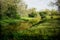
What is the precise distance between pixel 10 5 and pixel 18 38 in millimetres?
1035

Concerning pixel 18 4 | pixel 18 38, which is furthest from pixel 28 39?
pixel 18 4

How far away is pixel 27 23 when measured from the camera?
5.95 m

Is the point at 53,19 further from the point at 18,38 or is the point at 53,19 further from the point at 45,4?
the point at 18,38

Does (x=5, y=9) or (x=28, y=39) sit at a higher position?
(x=5, y=9)

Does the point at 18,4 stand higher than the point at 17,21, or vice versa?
the point at 18,4

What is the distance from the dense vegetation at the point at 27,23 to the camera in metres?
5.79

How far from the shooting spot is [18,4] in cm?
604

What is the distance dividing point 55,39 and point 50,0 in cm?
118

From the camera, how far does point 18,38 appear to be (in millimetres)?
5828

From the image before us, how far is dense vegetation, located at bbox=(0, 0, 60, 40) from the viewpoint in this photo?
19.0 feet

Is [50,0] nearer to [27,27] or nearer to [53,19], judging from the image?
[53,19]

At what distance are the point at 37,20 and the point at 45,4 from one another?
548 mm

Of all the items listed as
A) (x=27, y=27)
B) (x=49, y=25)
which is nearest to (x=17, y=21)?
(x=27, y=27)

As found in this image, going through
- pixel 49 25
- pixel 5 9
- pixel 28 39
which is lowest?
pixel 28 39
